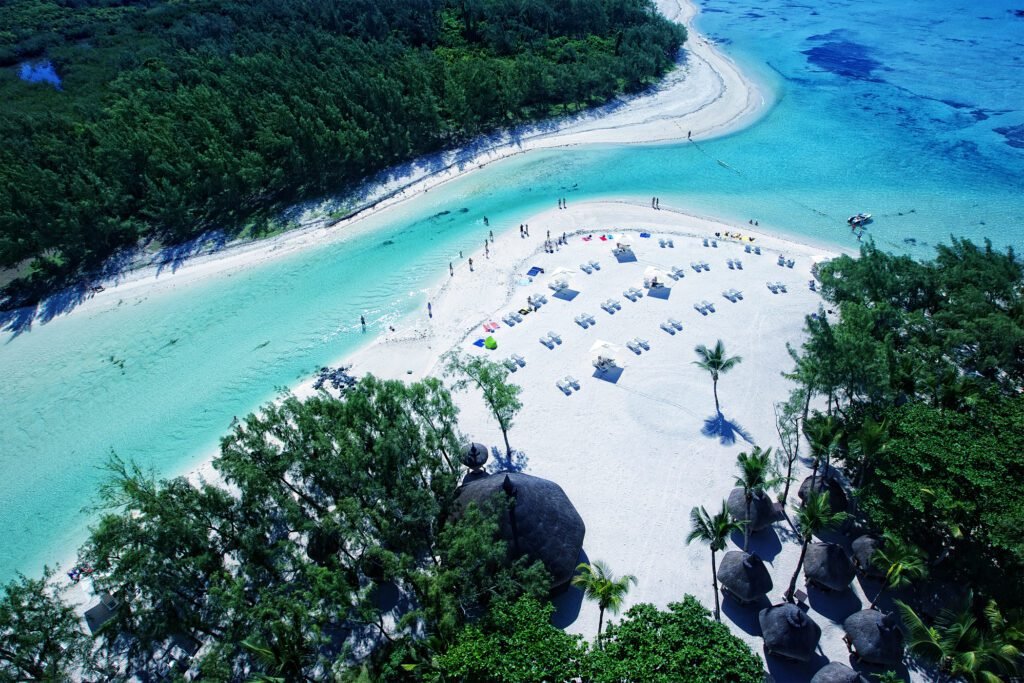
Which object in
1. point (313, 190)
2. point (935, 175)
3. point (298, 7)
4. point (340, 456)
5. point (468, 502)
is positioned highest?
point (298, 7)

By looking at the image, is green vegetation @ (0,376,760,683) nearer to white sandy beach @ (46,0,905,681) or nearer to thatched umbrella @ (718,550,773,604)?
thatched umbrella @ (718,550,773,604)

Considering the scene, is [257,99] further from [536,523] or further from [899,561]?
[899,561]

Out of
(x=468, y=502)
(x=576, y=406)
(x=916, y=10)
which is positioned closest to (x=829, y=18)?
(x=916, y=10)

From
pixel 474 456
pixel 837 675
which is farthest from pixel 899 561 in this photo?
pixel 474 456

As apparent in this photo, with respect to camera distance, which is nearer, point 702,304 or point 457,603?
point 457,603

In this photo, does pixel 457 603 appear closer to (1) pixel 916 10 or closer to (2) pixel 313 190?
(2) pixel 313 190

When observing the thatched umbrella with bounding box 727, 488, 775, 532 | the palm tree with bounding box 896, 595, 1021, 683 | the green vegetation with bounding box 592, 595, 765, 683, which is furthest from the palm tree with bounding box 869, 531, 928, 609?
the green vegetation with bounding box 592, 595, 765, 683
